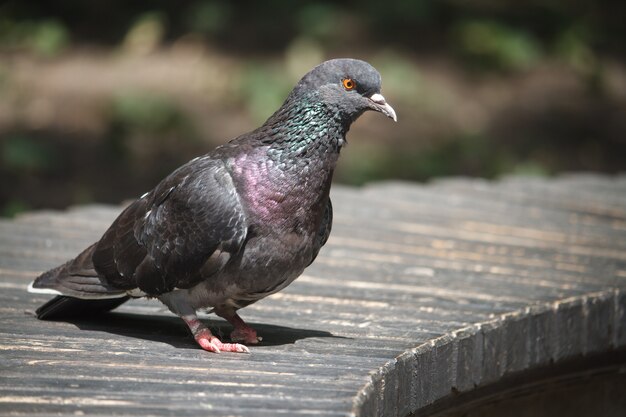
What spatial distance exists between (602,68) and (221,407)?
10.5 meters

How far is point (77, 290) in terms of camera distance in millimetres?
4762

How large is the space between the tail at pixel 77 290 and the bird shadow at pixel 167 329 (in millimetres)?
50

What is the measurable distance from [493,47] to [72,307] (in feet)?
29.8

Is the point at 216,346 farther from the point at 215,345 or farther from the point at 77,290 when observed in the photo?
the point at 77,290

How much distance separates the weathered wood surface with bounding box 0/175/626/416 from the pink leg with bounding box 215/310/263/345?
76 mm

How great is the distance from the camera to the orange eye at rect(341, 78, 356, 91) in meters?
4.54

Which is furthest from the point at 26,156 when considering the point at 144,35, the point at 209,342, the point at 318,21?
the point at 209,342

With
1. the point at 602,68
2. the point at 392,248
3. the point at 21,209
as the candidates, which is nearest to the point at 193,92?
the point at 21,209

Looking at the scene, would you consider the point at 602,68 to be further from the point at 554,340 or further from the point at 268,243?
the point at 268,243

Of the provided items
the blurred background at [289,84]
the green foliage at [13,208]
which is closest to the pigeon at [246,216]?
the green foliage at [13,208]

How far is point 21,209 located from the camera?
30.7 ft

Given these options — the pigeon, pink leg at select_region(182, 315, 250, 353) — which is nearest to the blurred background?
the pigeon

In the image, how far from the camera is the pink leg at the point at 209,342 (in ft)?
14.8

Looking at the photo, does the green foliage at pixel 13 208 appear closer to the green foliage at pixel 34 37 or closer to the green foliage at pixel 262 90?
the green foliage at pixel 262 90
